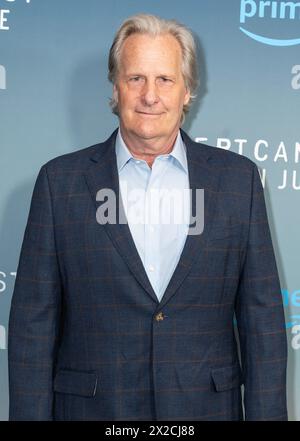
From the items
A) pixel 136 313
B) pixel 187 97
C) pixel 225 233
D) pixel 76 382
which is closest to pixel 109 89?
pixel 187 97

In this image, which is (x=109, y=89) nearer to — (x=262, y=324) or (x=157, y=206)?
(x=157, y=206)

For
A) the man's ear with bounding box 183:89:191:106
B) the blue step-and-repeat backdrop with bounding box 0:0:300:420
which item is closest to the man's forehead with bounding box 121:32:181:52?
the man's ear with bounding box 183:89:191:106

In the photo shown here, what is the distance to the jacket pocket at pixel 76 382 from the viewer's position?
1.71 metres

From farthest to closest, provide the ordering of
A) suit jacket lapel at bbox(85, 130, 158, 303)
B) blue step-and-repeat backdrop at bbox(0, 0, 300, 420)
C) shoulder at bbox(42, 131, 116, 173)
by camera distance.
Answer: blue step-and-repeat backdrop at bbox(0, 0, 300, 420) → shoulder at bbox(42, 131, 116, 173) → suit jacket lapel at bbox(85, 130, 158, 303)

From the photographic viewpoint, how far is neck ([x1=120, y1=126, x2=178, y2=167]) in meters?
1.77

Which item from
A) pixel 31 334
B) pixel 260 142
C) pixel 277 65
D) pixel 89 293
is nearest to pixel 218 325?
pixel 89 293

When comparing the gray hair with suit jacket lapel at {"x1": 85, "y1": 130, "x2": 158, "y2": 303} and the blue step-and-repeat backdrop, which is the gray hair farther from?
the blue step-and-repeat backdrop

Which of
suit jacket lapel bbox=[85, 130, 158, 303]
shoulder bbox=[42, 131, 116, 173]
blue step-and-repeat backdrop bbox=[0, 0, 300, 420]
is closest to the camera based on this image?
suit jacket lapel bbox=[85, 130, 158, 303]

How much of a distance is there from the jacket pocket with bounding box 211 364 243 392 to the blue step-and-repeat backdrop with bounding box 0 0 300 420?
536mm

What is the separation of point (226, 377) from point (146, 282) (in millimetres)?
309

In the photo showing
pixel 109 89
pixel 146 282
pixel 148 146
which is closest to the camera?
pixel 146 282

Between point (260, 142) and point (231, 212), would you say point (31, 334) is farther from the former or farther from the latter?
point (260, 142)

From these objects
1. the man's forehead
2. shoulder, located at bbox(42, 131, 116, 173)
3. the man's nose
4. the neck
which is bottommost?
shoulder, located at bbox(42, 131, 116, 173)

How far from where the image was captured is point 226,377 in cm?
174
